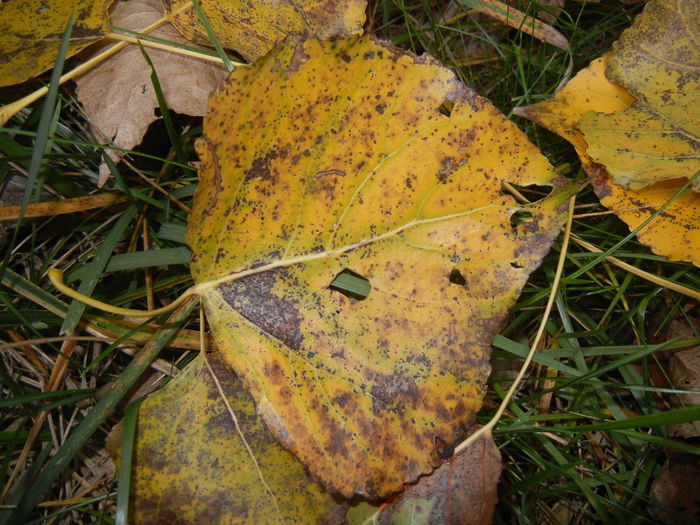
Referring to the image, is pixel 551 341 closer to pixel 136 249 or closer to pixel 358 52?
pixel 358 52

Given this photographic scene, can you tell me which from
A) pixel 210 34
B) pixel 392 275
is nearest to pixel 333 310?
pixel 392 275

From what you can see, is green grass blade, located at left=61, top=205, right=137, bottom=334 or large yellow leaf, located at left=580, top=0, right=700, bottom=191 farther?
green grass blade, located at left=61, top=205, right=137, bottom=334

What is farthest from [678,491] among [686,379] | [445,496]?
[445,496]

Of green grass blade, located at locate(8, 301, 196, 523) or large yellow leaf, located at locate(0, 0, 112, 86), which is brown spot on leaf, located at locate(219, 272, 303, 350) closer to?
green grass blade, located at locate(8, 301, 196, 523)

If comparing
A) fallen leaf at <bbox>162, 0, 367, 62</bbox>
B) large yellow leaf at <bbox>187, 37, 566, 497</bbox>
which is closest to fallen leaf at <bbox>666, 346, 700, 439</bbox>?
large yellow leaf at <bbox>187, 37, 566, 497</bbox>

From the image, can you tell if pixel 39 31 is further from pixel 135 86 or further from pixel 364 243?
pixel 364 243

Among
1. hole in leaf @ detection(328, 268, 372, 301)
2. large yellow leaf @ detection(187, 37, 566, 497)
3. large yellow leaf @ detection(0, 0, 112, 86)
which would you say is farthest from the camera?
large yellow leaf @ detection(0, 0, 112, 86)
